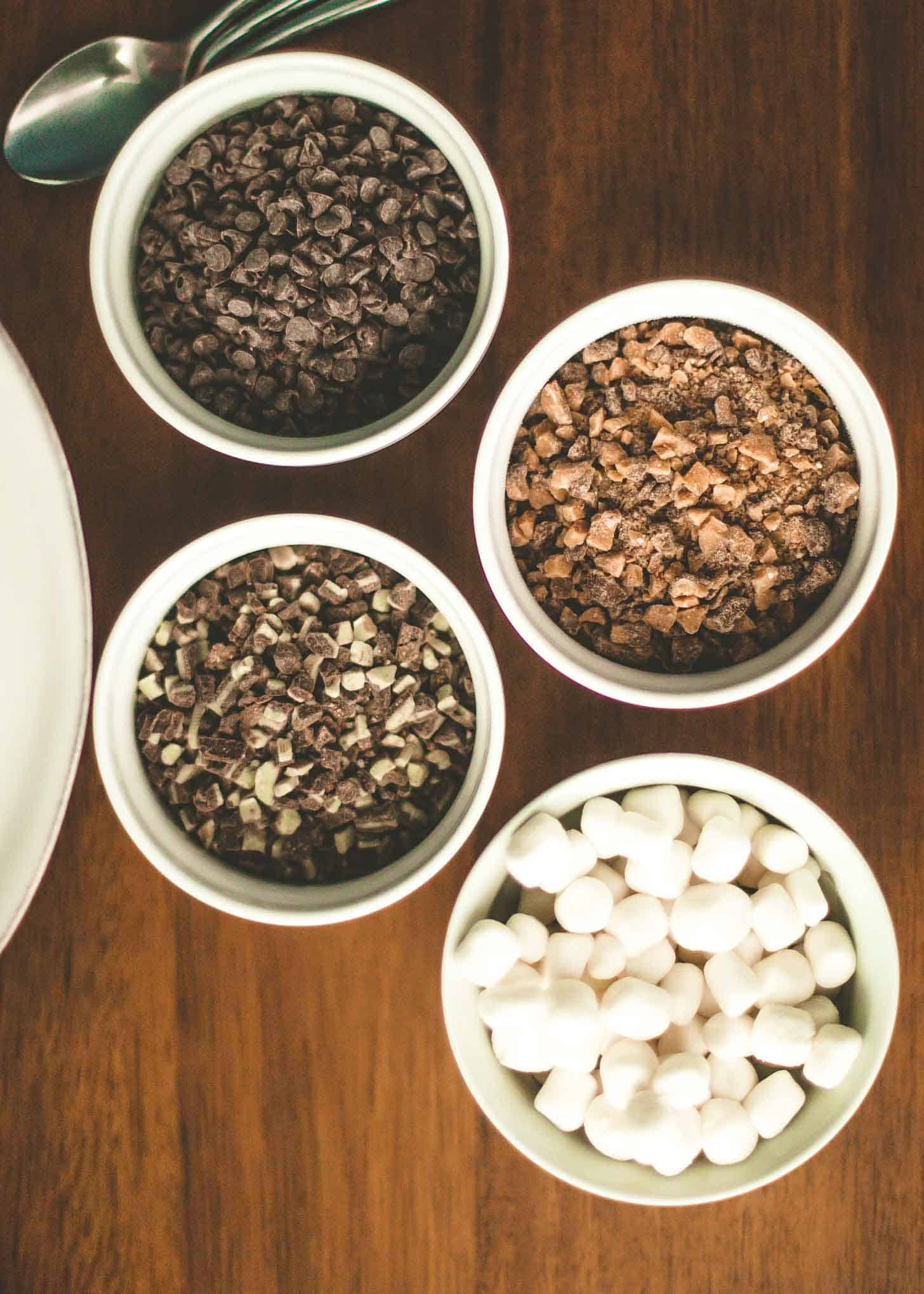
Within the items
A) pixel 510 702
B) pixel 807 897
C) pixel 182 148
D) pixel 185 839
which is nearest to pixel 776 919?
pixel 807 897

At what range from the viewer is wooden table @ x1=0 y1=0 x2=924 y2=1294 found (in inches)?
27.2

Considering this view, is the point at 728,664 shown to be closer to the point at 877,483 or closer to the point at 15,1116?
the point at 877,483

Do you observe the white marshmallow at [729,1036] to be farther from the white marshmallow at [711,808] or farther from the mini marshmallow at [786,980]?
the white marshmallow at [711,808]

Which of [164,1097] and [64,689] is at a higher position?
[64,689]

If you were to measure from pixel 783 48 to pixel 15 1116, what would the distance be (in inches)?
38.0

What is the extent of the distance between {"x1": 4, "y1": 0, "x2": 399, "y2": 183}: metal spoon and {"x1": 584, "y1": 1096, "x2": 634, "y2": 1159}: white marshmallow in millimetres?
740

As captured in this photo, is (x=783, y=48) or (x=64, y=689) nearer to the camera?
(x=64, y=689)

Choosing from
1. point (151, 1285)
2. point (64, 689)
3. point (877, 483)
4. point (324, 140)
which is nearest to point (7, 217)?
point (324, 140)

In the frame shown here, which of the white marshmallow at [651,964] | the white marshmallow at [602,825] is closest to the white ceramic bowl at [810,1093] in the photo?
the white marshmallow at [602,825]

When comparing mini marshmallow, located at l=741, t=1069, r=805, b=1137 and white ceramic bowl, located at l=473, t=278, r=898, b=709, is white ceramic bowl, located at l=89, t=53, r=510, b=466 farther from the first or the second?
mini marshmallow, located at l=741, t=1069, r=805, b=1137

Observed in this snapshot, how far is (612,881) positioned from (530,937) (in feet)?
0.23

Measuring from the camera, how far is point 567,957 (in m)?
0.64

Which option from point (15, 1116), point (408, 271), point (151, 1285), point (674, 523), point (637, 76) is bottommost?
point (151, 1285)

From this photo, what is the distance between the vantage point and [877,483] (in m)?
0.61
